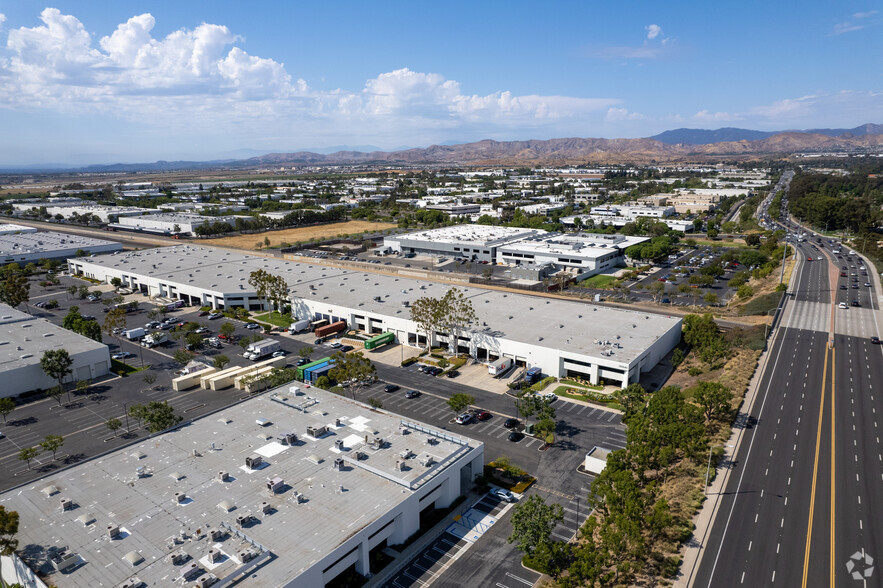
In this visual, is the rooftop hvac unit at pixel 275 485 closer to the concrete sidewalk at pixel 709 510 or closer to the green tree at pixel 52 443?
the green tree at pixel 52 443

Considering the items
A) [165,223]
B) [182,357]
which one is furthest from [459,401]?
[165,223]

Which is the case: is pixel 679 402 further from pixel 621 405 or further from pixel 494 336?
pixel 494 336

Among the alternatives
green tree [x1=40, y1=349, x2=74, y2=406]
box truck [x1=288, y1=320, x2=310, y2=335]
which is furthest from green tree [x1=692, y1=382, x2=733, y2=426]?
green tree [x1=40, y1=349, x2=74, y2=406]

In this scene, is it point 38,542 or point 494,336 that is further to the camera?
point 494,336

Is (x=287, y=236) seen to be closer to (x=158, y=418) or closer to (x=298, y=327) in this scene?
(x=298, y=327)

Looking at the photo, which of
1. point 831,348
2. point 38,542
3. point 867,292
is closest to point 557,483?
point 38,542
